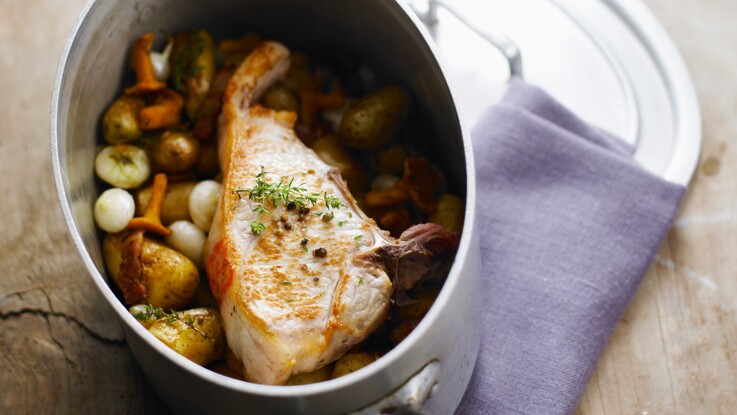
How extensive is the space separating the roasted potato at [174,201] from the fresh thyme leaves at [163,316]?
8.3 inches

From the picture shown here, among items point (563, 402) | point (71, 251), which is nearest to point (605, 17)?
point (563, 402)

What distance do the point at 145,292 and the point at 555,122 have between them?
85 cm

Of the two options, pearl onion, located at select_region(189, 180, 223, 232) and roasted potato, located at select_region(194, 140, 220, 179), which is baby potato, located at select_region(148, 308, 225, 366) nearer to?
pearl onion, located at select_region(189, 180, 223, 232)

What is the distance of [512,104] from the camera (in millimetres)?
1675

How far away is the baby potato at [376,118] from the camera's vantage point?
1.50 meters

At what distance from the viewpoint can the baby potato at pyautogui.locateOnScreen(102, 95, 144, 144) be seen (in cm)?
149

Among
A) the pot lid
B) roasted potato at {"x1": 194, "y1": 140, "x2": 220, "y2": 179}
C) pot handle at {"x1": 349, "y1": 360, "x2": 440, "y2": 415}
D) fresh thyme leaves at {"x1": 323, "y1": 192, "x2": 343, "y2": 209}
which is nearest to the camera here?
pot handle at {"x1": 349, "y1": 360, "x2": 440, "y2": 415}

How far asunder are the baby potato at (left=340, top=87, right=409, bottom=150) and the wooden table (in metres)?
0.55

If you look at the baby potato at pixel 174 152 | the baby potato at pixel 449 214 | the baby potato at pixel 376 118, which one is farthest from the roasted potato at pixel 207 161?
the baby potato at pixel 449 214

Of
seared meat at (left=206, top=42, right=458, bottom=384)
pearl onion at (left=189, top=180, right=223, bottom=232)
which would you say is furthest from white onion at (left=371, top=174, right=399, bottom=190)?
pearl onion at (left=189, top=180, right=223, bottom=232)

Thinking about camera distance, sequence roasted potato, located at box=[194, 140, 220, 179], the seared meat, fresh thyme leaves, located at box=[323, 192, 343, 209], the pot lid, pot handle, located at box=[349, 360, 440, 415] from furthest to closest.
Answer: the pot lid → roasted potato, located at box=[194, 140, 220, 179] → fresh thyme leaves, located at box=[323, 192, 343, 209] → the seared meat → pot handle, located at box=[349, 360, 440, 415]

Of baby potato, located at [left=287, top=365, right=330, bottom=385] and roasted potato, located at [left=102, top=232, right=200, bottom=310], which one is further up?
roasted potato, located at [left=102, top=232, right=200, bottom=310]

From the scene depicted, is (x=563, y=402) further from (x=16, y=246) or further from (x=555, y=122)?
(x=16, y=246)

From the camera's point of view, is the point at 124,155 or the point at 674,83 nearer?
the point at 124,155
